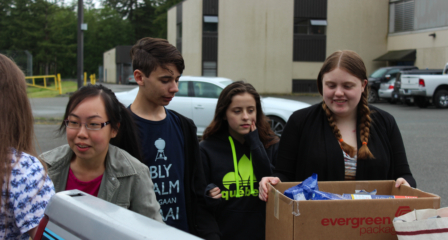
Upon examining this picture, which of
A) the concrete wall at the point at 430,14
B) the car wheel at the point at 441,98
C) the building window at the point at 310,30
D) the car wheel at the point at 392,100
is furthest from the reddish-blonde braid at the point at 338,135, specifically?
the building window at the point at 310,30

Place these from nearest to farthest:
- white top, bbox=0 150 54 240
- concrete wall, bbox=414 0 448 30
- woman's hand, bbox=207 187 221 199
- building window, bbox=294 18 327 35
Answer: white top, bbox=0 150 54 240
woman's hand, bbox=207 187 221 199
concrete wall, bbox=414 0 448 30
building window, bbox=294 18 327 35

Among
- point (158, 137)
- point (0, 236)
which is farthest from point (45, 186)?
point (158, 137)

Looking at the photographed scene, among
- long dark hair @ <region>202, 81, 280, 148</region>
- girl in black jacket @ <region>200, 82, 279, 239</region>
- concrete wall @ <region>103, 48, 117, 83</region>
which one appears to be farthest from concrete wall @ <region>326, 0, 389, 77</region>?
concrete wall @ <region>103, 48, 117, 83</region>

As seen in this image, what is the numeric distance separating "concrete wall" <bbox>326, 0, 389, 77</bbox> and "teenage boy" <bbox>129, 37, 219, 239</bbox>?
2916cm

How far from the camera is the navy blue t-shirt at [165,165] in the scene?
230 centimetres

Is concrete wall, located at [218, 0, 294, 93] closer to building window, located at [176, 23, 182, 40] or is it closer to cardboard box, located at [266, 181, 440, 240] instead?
building window, located at [176, 23, 182, 40]

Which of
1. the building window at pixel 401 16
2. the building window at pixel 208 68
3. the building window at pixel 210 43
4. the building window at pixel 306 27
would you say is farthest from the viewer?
the building window at pixel 306 27

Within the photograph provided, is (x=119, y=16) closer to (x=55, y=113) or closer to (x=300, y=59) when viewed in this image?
(x=300, y=59)

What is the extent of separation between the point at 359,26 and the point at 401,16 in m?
2.96

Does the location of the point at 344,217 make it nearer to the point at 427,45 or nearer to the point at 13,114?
the point at 13,114

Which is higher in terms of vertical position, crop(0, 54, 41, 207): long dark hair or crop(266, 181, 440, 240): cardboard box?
crop(0, 54, 41, 207): long dark hair

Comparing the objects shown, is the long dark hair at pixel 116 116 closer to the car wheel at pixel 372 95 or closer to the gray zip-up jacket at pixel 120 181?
the gray zip-up jacket at pixel 120 181

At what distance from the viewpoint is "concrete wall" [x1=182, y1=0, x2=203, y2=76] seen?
29562mm

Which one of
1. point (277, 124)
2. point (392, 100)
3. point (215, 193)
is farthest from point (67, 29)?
point (215, 193)
